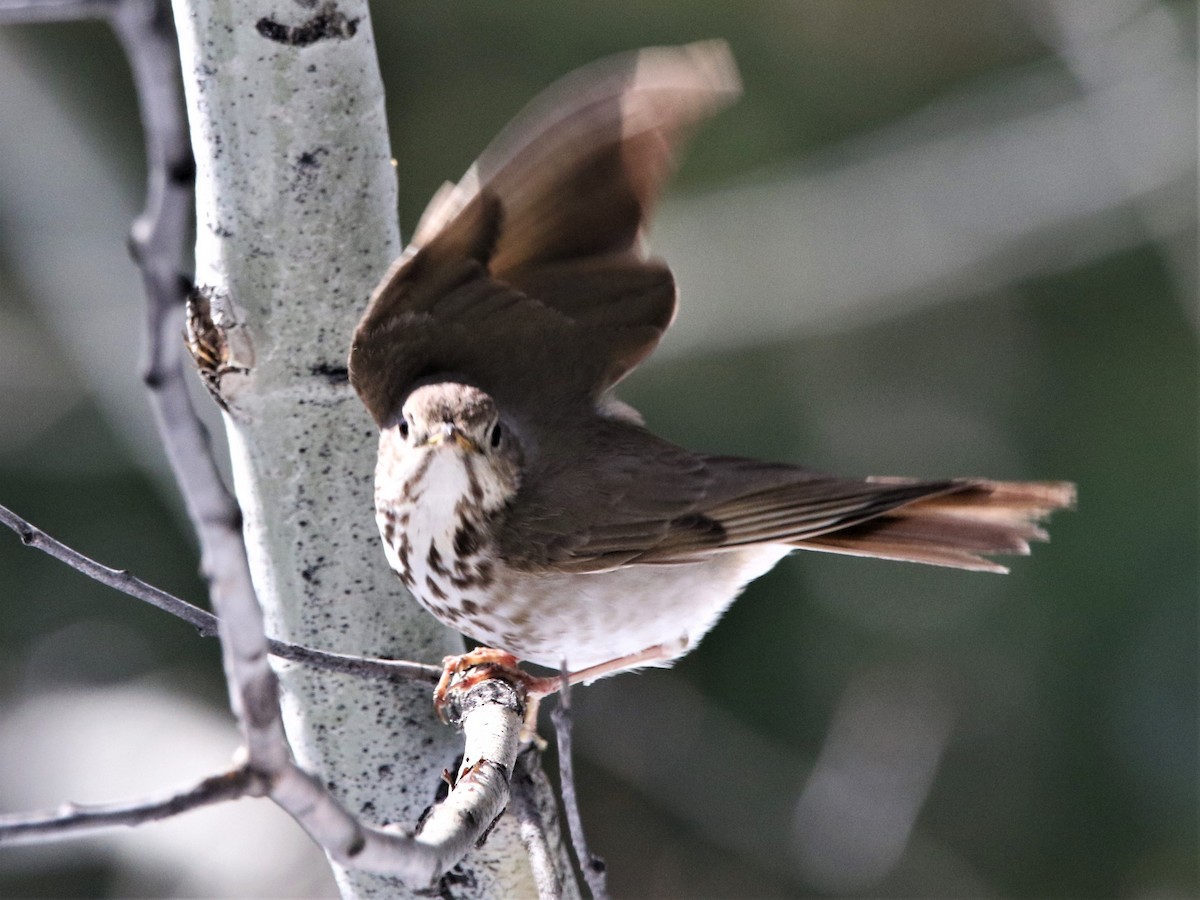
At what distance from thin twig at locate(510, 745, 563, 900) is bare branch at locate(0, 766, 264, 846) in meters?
0.69

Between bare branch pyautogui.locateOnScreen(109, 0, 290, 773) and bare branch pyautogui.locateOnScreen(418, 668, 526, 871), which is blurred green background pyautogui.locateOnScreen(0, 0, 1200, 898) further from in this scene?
bare branch pyautogui.locateOnScreen(109, 0, 290, 773)

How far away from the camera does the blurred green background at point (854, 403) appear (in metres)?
4.52

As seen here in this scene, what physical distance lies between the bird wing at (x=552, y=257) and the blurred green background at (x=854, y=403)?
2336 millimetres

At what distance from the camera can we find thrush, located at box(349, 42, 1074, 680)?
194cm

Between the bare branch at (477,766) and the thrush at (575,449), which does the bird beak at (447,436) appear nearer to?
the thrush at (575,449)

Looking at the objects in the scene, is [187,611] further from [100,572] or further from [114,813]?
[114,813]

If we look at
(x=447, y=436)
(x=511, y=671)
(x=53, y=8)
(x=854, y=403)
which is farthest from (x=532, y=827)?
(x=854, y=403)

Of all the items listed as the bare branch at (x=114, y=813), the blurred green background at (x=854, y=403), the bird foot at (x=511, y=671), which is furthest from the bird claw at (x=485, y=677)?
the blurred green background at (x=854, y=403)

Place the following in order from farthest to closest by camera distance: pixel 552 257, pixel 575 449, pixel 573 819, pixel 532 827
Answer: pixel 575 449 → pixel 552 257 → pixel 532 827 → pixel 573 819

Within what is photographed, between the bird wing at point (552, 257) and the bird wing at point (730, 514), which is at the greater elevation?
the bird wing at point (552, 257)

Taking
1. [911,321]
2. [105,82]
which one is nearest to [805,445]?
[911,321]

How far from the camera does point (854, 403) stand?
5316mm

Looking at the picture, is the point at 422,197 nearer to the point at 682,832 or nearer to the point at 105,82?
the point at 105,82

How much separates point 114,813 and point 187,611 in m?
0.74
